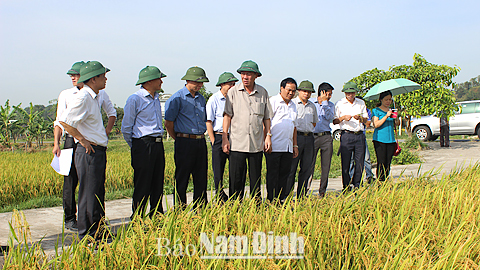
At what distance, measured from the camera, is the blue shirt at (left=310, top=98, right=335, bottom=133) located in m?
6.00

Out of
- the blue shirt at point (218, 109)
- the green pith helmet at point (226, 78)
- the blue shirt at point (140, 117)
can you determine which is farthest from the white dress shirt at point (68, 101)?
the green pith helmet at point (226, 78)

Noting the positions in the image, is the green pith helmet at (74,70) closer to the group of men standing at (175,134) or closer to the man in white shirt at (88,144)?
the group of men standing at (175,134)

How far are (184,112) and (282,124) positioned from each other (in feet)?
4.07

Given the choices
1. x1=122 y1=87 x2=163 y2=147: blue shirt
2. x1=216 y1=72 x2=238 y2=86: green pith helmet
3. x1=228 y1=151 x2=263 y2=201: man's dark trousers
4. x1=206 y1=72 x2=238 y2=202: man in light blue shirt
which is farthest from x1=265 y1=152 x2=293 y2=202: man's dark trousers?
x1=216 y1=72 x2=238 y2=86: green pith helmet

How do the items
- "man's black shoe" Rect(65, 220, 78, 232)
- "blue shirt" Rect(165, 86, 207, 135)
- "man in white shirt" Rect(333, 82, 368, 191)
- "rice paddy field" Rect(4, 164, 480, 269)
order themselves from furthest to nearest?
"man in white shirt" Rect(333, 82, 368, 191), "blue shirt" Rect(165, 86, 207, 135), "man's black shoe" Rect(65, 220, 78, 232), "rice paddy field" Rect(4, 164, 480, 269)

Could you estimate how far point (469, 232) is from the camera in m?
2.79

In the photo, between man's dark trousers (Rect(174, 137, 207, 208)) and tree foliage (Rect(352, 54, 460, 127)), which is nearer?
man's dark trousers (Rect(174, 137, 207, 208))

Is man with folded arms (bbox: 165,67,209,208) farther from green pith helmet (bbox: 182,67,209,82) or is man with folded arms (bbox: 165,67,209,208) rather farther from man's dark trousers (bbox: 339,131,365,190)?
man's dark trousers (bbox: 339,131,365,190)

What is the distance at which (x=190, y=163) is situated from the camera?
14.6 ft

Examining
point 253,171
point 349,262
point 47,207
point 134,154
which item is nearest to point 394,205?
point 349,262

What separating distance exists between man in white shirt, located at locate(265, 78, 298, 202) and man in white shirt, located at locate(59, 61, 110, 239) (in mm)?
1935

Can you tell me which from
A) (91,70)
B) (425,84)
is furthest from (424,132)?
(91,70)

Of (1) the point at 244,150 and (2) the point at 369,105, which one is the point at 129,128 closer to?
(1) the point at 244,150

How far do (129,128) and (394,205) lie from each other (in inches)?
108
